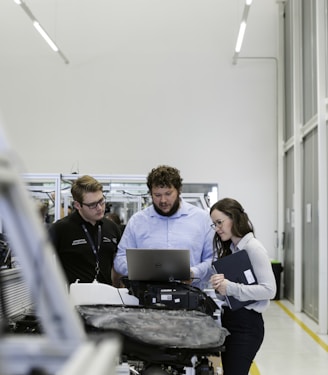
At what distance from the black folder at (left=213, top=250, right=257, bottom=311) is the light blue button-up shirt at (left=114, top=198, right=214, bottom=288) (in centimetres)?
55

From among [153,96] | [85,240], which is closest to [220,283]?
[85,240]

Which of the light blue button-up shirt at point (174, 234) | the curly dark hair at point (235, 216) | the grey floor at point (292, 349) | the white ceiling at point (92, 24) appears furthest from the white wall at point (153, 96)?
the curly dark hair at point (235, 216)

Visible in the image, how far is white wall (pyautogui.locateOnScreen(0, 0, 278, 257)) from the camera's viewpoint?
30.8ft

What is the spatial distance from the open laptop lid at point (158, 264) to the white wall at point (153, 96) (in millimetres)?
6703

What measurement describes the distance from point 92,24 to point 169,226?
733cm

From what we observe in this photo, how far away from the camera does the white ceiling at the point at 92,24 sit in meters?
9.55

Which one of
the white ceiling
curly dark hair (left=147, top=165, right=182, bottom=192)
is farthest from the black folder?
the white ceiling

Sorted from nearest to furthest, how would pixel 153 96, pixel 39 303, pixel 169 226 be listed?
pixel 39 303 < pixel 169 226 < pixel 153 96

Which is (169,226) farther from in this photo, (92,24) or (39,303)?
(92,24)

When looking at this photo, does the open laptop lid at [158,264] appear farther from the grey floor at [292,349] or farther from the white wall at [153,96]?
the white wall at [153,96]

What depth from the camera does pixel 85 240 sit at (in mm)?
3311

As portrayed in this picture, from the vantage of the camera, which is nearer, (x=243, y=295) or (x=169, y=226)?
(x=243, y=295)

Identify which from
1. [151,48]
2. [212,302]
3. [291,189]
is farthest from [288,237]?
[212,302]

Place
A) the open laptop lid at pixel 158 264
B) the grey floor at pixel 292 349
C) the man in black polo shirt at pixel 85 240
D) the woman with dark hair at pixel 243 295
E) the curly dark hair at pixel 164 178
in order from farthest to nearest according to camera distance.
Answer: the grey floor at pixel 292 349, the man in black polo shirt at pixel 85 240, the curly dark hair at pixel 164 178, the open laptop lid at pixel 158 264, the woman with dark hair at pixel 243 295
